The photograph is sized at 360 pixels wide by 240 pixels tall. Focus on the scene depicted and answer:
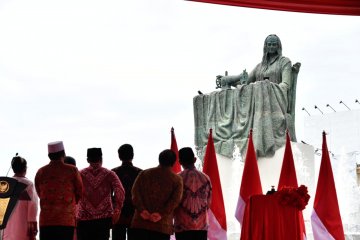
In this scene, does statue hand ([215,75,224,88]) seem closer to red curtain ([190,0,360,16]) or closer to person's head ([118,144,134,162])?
person's head ([118,144,134,162])

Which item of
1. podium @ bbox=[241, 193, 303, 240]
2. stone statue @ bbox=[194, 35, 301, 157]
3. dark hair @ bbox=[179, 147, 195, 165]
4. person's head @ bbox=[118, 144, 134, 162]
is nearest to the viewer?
dark hair @ bbox=[179, 147, 195, 165]

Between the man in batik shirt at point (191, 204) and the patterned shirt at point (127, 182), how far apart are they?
0.49 metres

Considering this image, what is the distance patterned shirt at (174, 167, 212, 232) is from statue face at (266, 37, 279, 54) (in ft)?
21.2

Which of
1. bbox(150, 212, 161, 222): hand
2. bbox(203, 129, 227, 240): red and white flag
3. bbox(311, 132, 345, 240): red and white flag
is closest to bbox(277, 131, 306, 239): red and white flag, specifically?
bbox(311, 132, 345, 240): red and white flag

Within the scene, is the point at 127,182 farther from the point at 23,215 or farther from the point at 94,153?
the point at 23,215

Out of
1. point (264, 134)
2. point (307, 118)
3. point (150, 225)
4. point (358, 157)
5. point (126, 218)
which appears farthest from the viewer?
point (307, 118)

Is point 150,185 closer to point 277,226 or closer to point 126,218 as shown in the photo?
point 126,218

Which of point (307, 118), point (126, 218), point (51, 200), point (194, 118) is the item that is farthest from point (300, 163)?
point (307, 118)

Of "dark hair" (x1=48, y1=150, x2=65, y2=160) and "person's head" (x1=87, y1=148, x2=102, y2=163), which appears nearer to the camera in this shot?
"dark hair" (x1=48, y1=150, x2=65, y2=160)

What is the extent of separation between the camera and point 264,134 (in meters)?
10.9

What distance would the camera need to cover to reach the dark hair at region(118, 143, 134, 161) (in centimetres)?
559

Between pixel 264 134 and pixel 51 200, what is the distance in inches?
248


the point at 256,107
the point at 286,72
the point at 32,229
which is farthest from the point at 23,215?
the point at 286,72

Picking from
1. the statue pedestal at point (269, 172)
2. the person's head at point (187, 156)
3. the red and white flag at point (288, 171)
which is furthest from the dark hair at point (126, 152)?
the statue pedestal at point (269, 172)
